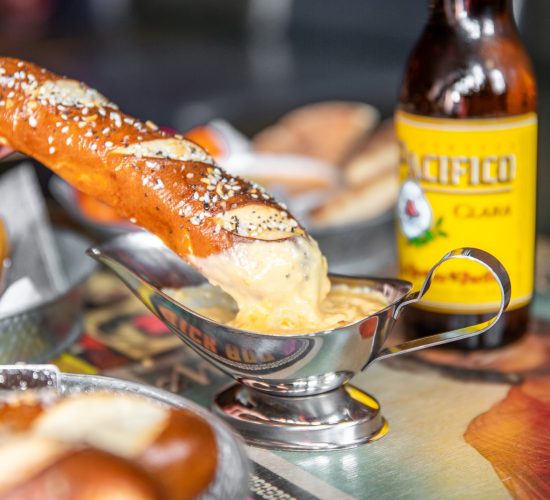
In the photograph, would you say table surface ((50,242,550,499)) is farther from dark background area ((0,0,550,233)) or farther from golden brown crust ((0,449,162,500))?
dark background area ((0,0,550,233))

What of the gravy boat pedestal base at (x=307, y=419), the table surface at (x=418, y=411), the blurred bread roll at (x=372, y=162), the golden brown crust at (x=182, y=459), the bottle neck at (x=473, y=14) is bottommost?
the table surface at (x=418, y=411)

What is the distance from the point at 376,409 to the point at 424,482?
0.10m

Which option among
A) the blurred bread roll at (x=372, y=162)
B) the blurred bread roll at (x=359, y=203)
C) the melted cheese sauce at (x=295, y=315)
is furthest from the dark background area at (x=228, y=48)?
the melted cheese sauce at (x=295, y=315)

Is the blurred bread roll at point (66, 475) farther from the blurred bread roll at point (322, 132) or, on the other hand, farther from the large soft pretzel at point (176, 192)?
the blurred bread roll at point (322, 132)

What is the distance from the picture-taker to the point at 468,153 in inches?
34.8

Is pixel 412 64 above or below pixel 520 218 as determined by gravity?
above

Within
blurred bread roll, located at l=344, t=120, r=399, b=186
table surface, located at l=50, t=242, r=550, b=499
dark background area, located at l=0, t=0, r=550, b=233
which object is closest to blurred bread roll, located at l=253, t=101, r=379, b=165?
blurred bread roll, located at l=344, t=120, r=399, b=186

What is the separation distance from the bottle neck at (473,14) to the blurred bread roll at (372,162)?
48cm

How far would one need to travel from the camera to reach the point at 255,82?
2814 millimetres

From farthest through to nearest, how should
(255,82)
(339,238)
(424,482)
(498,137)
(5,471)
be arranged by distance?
1. (255,82)
2. (339,238)
3. (498,137)
4. (424,482)
5. (5,471)

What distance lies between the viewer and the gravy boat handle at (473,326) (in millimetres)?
729

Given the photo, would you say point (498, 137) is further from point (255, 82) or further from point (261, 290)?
point (255, 82)

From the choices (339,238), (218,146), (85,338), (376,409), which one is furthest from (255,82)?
(376,409)

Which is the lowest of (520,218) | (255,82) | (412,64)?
(255,82)
